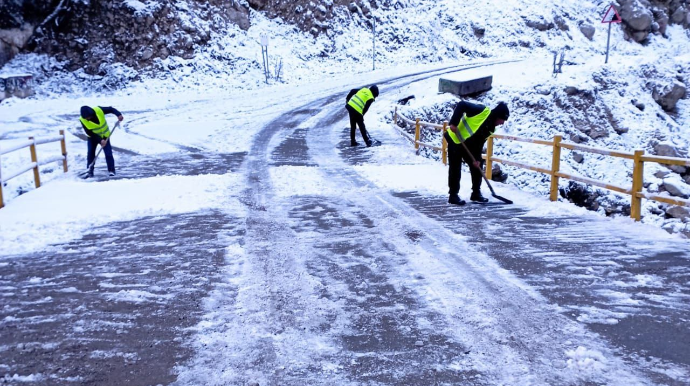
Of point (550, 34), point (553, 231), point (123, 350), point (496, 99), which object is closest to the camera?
point (123, 350)

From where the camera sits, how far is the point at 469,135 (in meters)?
8.20

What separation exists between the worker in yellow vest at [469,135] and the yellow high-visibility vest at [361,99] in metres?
5.66

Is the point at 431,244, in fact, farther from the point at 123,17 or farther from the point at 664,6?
the point at 664,6

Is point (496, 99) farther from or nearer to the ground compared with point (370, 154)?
farther from the ground

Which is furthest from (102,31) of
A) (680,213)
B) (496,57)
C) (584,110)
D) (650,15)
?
(650,15)

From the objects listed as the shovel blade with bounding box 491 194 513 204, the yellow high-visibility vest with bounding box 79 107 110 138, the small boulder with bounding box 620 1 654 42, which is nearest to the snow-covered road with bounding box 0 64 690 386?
the shovel blade with bounding box 491 194 513 204

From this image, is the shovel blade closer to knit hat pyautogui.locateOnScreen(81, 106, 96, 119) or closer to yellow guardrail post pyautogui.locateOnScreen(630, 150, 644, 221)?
yellow guardrail post pyautogui.locateOnScreen(630, 150, 644, 221)

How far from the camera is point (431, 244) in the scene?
6184 mm

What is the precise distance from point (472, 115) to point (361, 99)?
19.6 feet

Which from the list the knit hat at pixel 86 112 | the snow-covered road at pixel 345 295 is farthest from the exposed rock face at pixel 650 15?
the knit hat at pixel 86 112

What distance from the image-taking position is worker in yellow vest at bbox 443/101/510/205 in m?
7.91

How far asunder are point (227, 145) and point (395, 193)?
7360mm

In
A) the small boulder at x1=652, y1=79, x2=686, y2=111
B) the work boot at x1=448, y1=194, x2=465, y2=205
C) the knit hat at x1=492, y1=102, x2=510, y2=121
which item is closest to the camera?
the knit hat at x1=492, y1=102, x2=510, y2=121

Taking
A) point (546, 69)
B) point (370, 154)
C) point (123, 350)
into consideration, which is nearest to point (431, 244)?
point (123, 350)
